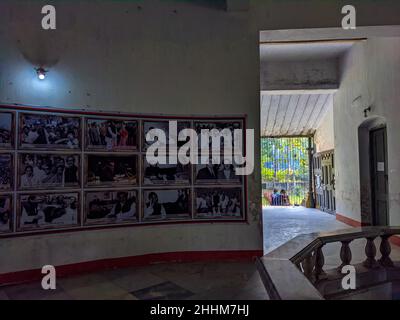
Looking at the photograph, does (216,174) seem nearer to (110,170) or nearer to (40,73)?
(110,170)

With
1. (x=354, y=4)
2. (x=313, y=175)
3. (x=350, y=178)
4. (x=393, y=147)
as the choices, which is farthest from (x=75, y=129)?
(x=313, y=175)

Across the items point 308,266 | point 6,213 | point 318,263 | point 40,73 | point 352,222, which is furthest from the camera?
point 352,222

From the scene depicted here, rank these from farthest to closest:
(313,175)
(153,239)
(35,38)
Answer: (313,175), (153,239), (35,38)

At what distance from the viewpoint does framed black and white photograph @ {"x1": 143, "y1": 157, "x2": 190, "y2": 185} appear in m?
4.33

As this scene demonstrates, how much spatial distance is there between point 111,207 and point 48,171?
0.91 m

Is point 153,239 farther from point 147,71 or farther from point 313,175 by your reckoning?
point 313,175

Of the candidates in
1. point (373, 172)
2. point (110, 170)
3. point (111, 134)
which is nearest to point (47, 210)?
point (110, 170)

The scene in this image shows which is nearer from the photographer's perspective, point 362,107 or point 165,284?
point 165,284

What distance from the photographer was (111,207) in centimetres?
415

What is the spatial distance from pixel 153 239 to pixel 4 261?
5.82 feet

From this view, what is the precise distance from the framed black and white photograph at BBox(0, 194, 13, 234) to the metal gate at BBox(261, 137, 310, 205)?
32.0 ft

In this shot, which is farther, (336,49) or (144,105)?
(336,49)

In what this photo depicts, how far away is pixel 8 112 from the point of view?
143 inches

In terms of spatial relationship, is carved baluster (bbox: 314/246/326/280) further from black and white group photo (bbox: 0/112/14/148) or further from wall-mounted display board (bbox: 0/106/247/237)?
black and white group photo (bbox: 0/112/14/148)
